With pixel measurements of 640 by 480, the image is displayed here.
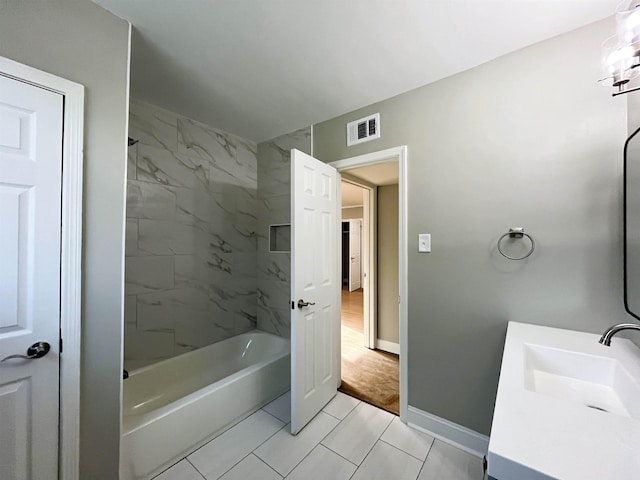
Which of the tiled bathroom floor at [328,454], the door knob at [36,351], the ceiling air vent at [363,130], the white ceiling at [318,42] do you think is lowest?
the tiled bathroom floor at [328,454]

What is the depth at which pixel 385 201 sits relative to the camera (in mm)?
3289

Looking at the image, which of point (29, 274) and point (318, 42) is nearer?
point (29, 274)

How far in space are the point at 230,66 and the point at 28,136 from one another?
1.09 m

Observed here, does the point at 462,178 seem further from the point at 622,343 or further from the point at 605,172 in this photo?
the point at 622,343

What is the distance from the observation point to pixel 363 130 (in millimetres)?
2023

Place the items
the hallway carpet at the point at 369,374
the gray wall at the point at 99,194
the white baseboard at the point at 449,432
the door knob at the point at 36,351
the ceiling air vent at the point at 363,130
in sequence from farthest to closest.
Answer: the hallway carpet at the point at 369,374 → the ceiling air vent at the point at 363,130 → the white baseboard at the point at 449,432 → the gray wall at the point at 99,194 → the door knob at the point at 36,351

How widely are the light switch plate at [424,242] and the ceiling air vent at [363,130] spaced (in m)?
0.87

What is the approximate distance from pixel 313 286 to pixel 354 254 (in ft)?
19.3

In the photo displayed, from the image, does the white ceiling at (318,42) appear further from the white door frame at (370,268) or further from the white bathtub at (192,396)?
the white bathtub at (192,396)

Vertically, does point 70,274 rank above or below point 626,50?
below

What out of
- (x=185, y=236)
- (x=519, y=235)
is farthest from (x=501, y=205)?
(x=185, y=236)

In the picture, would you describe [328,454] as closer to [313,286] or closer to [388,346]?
[313,286]

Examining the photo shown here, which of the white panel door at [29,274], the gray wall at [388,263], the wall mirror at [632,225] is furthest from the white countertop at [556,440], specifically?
the gray wall at [388,263]

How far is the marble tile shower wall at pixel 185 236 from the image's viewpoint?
2.00 m
